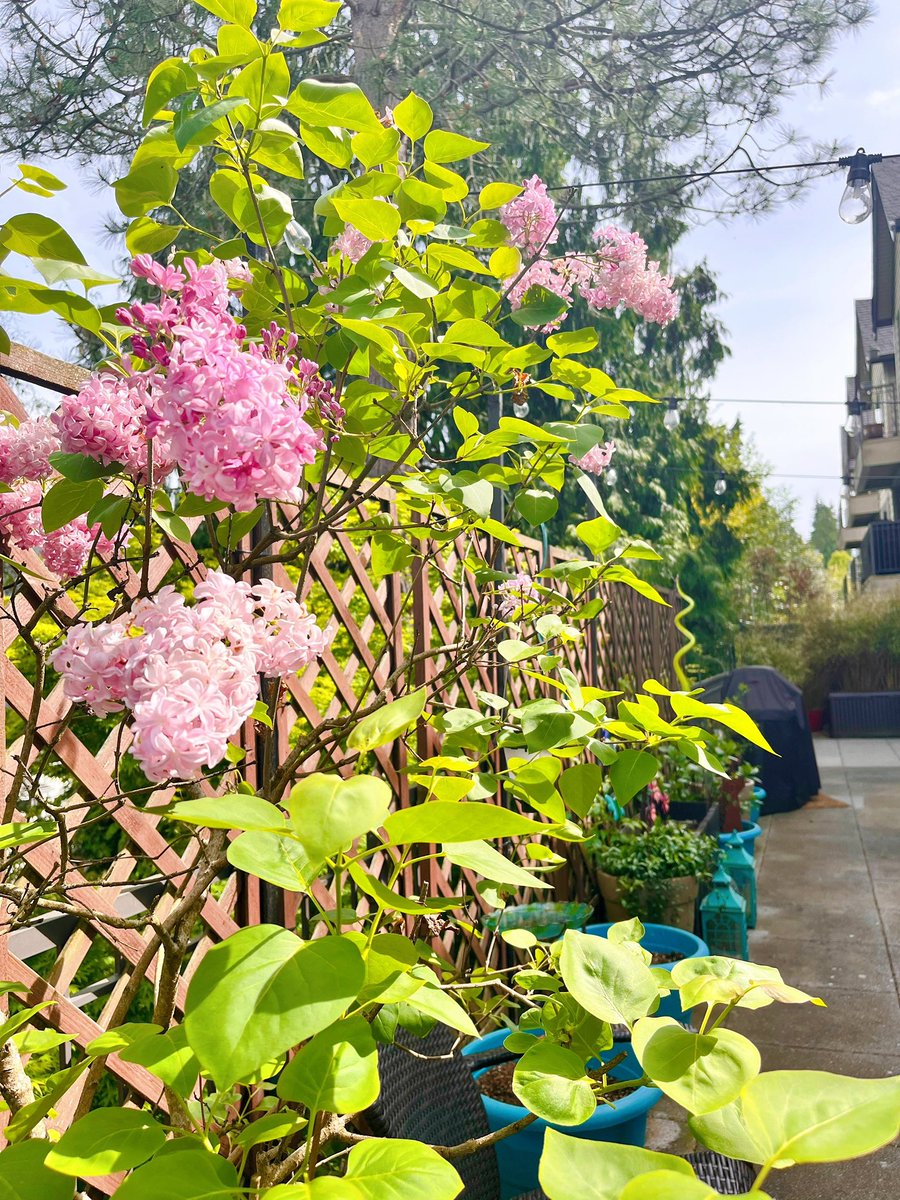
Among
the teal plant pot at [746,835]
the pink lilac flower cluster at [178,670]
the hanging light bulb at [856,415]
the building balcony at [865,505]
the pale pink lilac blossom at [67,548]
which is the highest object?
the hanging light bulb at [856,415]

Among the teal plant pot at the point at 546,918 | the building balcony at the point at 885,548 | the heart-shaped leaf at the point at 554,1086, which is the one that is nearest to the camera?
the heart-shaped leaf at the point at 554,1086

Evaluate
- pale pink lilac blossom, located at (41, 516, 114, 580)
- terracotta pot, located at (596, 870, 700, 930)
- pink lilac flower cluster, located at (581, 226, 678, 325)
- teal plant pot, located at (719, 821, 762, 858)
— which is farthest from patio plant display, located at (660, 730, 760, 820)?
pale pink lilac blossom, located at (41, 516, 114, 580)

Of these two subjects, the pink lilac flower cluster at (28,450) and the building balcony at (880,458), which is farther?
the building balcony at (880,458)

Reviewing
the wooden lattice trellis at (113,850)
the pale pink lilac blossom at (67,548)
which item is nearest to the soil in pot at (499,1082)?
the wooden lattice trellis at (113,850)

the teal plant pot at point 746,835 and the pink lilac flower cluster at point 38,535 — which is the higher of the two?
the pink lilac flower cluster at point 38,535

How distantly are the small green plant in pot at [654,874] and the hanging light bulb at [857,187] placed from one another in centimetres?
408

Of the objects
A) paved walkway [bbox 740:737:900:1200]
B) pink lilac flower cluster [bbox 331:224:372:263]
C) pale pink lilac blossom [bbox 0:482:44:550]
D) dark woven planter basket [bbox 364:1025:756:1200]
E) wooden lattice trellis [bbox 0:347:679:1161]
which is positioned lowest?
paved walkway [bbox 740:737:900:1200]

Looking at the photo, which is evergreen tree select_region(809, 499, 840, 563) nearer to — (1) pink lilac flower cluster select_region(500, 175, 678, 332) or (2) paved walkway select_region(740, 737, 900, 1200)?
(2) paved walkway select_region(740, 737, 900, 1200)

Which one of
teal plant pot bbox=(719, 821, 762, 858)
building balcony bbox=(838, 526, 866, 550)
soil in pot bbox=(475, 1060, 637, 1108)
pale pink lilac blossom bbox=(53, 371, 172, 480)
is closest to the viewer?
pale pink lilac blossom bbox=(53, 371, 172, 480)

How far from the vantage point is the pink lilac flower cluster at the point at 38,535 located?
3.80 ft

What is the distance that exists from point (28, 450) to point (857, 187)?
6049 mm

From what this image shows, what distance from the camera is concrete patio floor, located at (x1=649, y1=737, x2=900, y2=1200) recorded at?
2555mm

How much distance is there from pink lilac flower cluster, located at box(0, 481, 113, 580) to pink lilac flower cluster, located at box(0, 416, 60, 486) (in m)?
0.07

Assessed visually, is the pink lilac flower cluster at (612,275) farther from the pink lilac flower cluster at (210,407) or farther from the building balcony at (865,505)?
the building balcony at (865,505)
